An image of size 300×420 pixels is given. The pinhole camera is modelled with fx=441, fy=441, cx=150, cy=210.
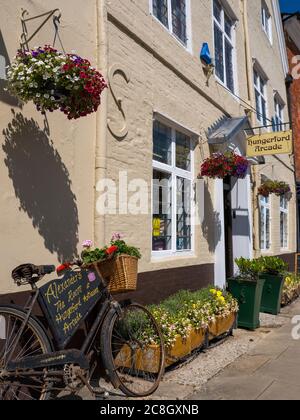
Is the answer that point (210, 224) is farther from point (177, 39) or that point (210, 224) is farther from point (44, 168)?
point (44, 168)

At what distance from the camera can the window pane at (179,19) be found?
7.45 meters

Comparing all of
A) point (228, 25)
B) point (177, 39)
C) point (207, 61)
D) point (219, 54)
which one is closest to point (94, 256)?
point (177, 39)

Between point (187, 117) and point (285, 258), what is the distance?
316 inches

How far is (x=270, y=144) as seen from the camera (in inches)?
349

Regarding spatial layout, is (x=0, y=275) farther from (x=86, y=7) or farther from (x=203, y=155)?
(x=203, y=155)

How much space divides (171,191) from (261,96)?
22.8ft

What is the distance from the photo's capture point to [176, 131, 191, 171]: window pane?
7254mm

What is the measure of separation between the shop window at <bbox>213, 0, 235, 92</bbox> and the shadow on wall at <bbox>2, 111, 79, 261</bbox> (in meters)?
5.60

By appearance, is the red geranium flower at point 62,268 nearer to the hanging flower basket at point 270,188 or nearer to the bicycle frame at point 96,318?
the bicycle frame at point 96,318

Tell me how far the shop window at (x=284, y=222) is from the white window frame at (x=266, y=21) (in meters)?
5.18

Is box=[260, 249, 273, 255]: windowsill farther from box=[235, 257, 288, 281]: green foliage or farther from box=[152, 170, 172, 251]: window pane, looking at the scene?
box=[152, 170, 172, 251]: window pane

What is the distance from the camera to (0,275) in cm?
382

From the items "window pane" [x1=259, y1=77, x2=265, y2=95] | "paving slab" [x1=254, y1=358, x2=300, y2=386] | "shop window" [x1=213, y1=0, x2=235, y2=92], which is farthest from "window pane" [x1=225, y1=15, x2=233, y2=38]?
"paving slab" [x1=254, y1=358, x2=300, y2=386]
